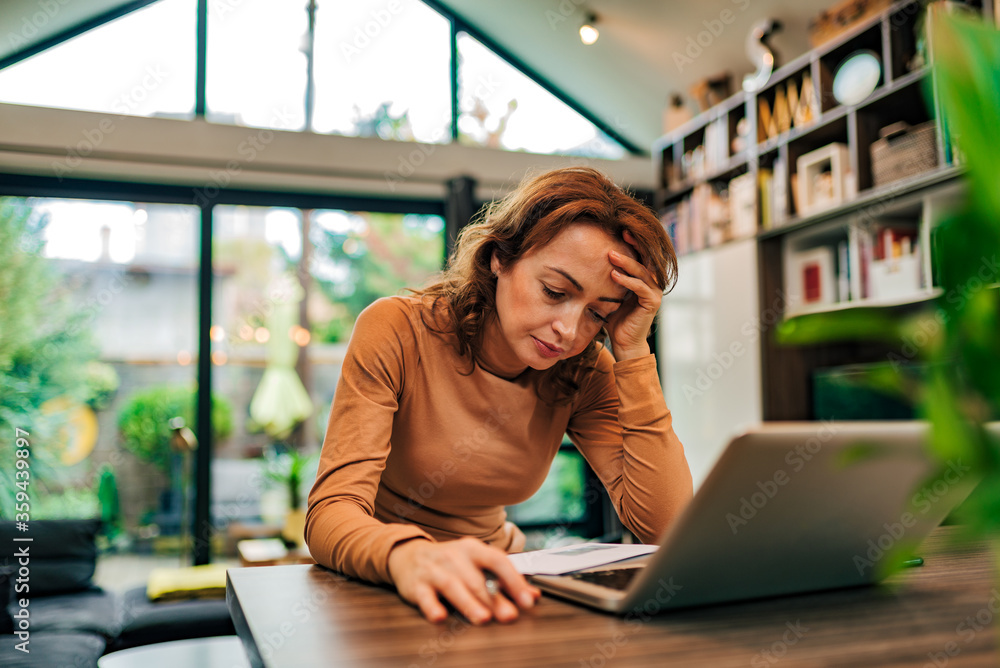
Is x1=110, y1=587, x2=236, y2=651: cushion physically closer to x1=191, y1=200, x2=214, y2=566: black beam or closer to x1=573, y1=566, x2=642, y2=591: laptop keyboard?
x1=191, y1=200, x2=214, y2=566: black beam

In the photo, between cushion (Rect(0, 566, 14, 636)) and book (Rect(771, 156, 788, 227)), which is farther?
→ book (Rect(771, 156, 788, 227))

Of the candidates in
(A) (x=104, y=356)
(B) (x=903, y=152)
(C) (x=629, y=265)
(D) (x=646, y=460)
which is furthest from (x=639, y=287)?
(A) (x=104, y=356)

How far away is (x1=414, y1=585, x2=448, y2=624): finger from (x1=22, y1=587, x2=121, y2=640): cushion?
6.68 feet

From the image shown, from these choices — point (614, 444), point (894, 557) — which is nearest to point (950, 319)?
point (894, 557)

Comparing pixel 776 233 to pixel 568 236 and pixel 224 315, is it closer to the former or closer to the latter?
pixel 568 236

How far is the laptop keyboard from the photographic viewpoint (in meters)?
0.75

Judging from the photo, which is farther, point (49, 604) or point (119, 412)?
point (119, 412)

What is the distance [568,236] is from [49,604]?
228cm

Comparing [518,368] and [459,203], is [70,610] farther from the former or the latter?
[459,203]

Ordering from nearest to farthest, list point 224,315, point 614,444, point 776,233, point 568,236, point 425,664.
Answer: point 425,664 → point 568,236 → point 614,444 → point 776,233 → point 224,315

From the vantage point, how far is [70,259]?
3.75m

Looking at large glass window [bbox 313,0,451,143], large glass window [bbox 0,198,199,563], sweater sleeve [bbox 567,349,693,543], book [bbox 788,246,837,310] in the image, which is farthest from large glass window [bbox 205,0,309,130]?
sweater sleeve [bbox 567,349,693,543]

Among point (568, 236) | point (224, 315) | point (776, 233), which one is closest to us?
point (568, 236)

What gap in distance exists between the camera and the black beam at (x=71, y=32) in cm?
362
